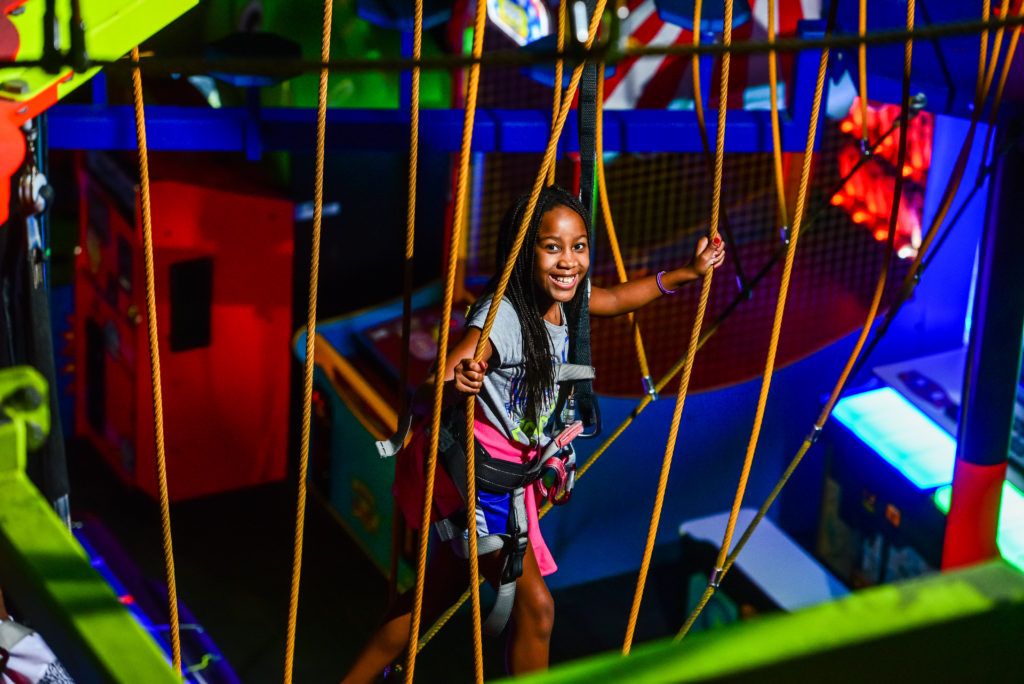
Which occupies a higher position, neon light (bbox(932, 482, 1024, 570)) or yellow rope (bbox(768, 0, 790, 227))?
yellow rope (bbox(768, 0, 790, 227))

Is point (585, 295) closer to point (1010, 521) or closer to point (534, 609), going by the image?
point (534, 609)

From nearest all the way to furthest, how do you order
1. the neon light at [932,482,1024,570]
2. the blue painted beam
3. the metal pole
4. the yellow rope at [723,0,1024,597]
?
the yellow rope at [723,0,1024,597] < the blue painted beam < the metal pole < the neon light at [932,482,1024,570]

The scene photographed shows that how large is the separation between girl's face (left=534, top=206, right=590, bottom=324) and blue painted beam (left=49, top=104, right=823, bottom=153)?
1.15 metres

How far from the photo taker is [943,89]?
369 centimetres

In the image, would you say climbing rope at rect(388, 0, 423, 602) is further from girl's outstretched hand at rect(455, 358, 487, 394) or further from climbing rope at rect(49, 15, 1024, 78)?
climbing rope at rect(49, 15, 1024, 78)

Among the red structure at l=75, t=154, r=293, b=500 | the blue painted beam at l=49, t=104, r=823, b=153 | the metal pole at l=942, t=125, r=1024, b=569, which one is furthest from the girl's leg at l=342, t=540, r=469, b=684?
the red structure at l=75, t=154, r=293, b=500

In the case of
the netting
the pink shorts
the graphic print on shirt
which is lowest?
the netting

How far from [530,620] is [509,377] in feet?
1.67

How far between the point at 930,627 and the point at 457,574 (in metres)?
1.75

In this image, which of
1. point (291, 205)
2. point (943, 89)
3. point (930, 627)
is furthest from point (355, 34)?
point (930, 627)

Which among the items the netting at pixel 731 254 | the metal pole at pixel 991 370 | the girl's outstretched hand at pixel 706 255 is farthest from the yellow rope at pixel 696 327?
the netting at pixel 731 254

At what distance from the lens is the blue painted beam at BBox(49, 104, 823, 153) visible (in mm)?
3453

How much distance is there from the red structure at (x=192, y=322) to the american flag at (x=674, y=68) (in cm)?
149

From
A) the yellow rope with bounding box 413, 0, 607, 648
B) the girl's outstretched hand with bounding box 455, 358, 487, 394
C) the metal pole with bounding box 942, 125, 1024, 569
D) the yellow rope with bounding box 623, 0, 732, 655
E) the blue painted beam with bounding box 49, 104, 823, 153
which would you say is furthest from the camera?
the metal pole with bounding box 942, 125, 1024, 569
